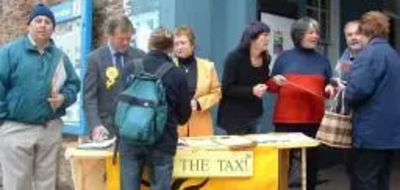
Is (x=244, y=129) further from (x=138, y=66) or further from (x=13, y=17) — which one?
(x=13, y=17)

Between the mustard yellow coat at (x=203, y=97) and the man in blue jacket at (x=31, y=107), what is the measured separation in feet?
3.74

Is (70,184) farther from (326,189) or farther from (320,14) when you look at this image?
(320,14)

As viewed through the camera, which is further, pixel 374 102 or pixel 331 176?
pixel 331 176

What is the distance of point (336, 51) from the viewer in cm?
1001

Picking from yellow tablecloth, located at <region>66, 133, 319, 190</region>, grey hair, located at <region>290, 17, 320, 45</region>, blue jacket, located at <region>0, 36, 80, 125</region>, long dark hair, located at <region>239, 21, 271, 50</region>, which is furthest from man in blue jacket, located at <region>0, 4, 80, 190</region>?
grey hair, located at <region>290, 17, 320, 45</region>

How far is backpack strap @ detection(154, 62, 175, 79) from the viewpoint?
18.1 feet

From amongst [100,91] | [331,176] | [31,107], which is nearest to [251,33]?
[100,91]

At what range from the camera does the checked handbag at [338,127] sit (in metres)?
6.07

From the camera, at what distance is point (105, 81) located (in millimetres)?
6234

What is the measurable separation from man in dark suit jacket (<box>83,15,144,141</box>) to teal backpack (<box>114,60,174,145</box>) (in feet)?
2.10

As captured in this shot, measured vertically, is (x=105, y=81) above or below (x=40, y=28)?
below

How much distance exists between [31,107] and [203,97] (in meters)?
1.50

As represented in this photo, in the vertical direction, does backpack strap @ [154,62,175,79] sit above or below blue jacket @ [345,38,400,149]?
above

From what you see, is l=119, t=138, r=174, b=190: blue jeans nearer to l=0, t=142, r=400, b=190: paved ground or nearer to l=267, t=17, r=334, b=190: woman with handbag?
l=267, t=17, r=334, b=190: woman with handbag
